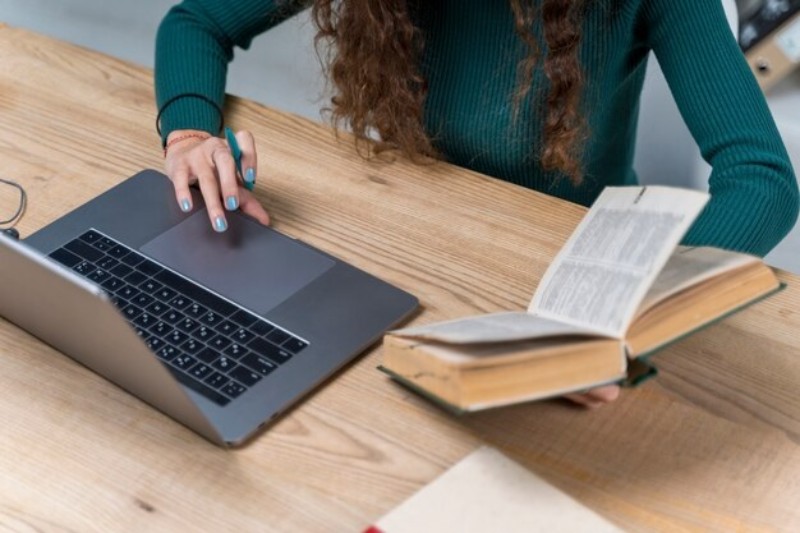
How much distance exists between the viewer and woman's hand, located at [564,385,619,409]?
861 mm

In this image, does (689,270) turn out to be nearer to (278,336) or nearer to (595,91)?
(278,336)

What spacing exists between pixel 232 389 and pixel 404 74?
557 mm

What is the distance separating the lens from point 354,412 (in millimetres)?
880

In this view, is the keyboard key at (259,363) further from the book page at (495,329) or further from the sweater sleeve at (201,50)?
the sweater sleeve at (201,50)

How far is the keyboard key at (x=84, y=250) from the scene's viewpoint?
3.44ft

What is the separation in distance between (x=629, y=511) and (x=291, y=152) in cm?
63

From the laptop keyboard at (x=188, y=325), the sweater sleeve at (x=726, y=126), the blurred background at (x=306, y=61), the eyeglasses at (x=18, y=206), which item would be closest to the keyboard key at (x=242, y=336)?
the laptop keyboard at (x=188, y=325)

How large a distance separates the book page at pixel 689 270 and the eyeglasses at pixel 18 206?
681 mm

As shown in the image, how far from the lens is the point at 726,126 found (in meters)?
1.16

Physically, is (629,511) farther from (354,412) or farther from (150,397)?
(150,397)

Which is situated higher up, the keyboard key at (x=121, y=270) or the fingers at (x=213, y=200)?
the fingers at (x=213, y=200)

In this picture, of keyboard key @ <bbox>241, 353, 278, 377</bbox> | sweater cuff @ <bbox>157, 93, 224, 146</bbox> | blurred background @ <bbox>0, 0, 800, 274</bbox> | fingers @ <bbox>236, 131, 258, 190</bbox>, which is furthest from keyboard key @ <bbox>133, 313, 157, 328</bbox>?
blurred background @ <bbox>0, 0, 800, 274</bbox>

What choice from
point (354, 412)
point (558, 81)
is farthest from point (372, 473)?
point (558, 81)

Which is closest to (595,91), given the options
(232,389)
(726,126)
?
(726,126)
